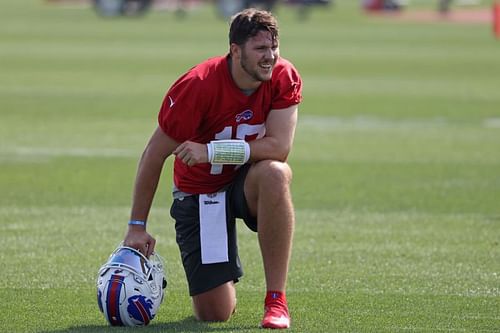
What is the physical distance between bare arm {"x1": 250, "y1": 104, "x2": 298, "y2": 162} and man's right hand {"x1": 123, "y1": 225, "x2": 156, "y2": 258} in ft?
2.25

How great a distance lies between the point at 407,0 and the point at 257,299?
2092 inches

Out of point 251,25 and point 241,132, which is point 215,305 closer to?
point 241,132

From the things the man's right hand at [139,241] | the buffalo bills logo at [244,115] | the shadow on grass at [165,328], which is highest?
the buffalo bills logo at [244,115]

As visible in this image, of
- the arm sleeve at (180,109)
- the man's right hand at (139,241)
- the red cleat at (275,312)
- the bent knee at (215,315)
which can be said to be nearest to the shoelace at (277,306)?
the red cleat at (275,312)

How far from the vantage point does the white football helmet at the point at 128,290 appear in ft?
20.6

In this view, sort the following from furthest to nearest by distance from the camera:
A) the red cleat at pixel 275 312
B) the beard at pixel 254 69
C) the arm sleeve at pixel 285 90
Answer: the arm sleeve at pixel 285 90 < the beard at pixel 254 69 < the red cleat at pixel 275 312

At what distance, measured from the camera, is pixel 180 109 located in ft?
21.1

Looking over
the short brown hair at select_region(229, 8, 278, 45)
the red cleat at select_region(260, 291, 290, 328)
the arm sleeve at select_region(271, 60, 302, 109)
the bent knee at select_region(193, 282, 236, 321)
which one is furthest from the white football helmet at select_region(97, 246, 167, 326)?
the short brown hair at select_region(229, 8, 278, 45)

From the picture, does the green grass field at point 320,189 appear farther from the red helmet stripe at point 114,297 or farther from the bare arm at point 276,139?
the bare arm at point 276,139

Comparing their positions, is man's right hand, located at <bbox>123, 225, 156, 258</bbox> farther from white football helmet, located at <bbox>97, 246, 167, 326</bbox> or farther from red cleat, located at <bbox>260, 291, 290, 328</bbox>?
red cleat, located at <bbox>260, 291, 290, 328</bbox>

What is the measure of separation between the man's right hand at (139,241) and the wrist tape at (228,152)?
0.54 metres

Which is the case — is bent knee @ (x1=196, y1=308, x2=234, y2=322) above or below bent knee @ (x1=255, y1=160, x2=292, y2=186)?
below

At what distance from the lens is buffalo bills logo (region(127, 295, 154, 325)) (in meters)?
6.31

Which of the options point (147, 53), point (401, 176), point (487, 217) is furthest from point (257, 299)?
point (147, 53)
